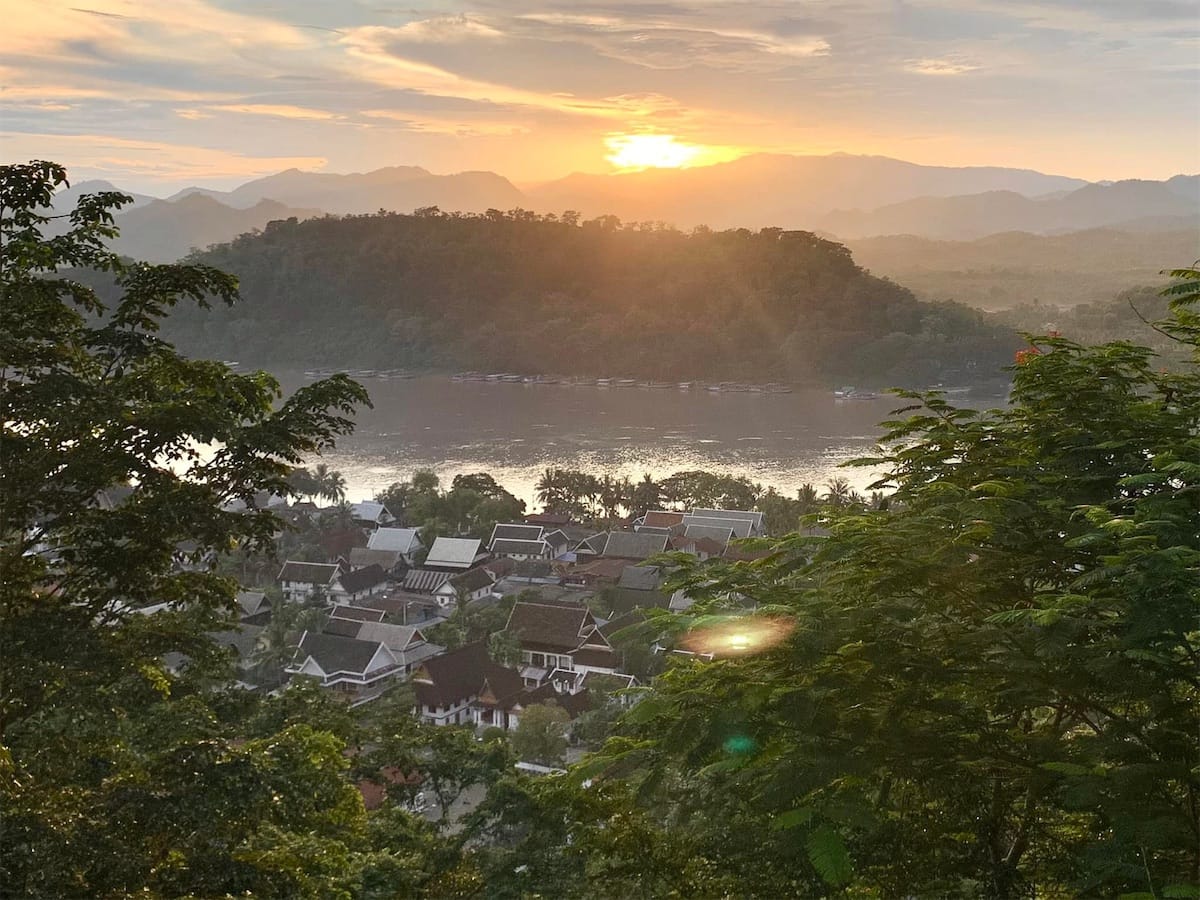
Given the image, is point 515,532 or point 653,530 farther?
point 515,532

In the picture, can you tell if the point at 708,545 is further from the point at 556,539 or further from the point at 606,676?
the point at 606,676

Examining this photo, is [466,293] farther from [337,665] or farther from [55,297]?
[55,297]

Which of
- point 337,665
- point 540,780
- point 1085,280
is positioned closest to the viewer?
point 540,780

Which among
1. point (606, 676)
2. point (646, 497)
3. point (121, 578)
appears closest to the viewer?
point (121, 578)

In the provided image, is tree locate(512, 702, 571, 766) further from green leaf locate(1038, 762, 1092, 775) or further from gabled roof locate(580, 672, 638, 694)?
green leaf locate(1038, 762, 1092, 775)

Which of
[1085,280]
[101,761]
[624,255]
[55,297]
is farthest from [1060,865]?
[1085,280]

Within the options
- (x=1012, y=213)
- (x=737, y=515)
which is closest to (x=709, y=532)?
(x=737, y=515)

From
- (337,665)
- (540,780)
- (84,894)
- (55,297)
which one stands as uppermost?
(55,297)
